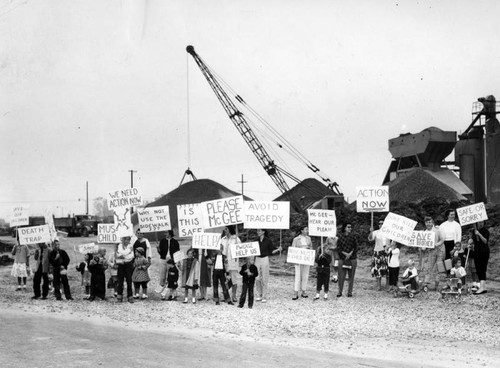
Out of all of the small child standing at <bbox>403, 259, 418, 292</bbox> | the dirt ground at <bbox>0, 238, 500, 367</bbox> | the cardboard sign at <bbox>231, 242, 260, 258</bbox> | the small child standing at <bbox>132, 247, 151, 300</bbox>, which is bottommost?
the dirt ground at <bbox>0, 238, 500, 367</bbox>

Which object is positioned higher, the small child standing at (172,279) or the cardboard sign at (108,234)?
the cardboard sign at (108,234)

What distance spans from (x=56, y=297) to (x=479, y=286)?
418 inches

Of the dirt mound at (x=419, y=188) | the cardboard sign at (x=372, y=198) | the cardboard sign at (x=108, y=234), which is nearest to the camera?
the cardboard sign at (x=108, y=234)

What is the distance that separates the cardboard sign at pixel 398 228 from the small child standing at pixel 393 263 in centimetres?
27

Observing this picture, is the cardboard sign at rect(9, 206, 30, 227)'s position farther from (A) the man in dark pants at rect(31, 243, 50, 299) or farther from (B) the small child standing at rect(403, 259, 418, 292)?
(B) the small child standing at rect(403, 259, 418, 292)

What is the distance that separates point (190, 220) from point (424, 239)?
237 inches

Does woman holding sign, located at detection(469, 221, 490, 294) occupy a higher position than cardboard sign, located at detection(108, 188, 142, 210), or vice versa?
cardboard sign, located at detection(108, 188, 142, 210)

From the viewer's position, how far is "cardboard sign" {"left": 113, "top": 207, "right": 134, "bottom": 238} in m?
16.7

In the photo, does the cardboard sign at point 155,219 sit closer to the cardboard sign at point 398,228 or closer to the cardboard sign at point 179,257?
the cardboard sign at point 179,257

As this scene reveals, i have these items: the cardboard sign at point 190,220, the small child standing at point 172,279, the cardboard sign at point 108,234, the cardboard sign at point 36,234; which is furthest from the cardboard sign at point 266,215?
the cardboard sign at point 36,234

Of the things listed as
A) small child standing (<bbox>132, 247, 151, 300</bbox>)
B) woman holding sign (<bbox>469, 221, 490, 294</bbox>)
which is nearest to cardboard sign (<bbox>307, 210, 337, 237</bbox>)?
woman holding sign (<bbox>469, 221, 490, 294</bbox>)

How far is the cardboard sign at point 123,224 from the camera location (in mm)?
16734

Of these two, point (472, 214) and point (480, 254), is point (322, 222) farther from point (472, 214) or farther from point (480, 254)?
point (480, 254)

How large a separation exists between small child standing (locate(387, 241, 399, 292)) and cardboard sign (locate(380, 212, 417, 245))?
0.27 metres
